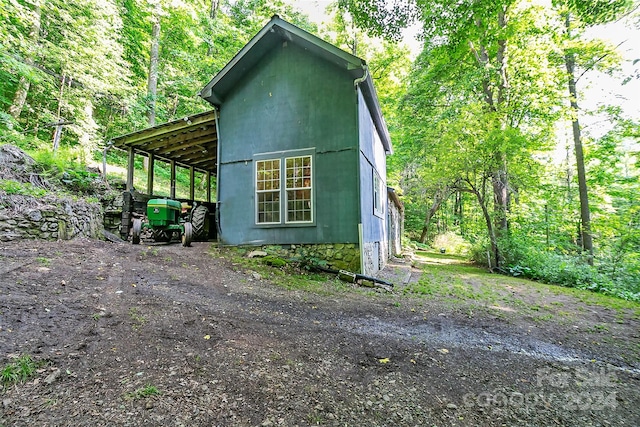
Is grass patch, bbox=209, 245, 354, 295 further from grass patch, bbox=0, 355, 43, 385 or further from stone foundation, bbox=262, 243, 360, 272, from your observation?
grass patch, bbox=0, 355, 43, 385


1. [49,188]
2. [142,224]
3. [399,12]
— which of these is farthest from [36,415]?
[399,12]

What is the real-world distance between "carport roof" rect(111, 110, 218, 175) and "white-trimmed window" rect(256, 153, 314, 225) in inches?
106

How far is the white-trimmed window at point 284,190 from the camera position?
768cm

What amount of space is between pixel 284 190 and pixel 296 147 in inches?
48.0

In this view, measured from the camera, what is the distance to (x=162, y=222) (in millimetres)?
8289

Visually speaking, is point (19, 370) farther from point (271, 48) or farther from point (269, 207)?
point (271, 48)

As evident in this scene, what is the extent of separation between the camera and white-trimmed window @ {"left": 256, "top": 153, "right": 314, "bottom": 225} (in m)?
7.68

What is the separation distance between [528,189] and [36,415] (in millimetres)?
15265

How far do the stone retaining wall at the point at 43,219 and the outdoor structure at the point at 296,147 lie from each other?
3222mm

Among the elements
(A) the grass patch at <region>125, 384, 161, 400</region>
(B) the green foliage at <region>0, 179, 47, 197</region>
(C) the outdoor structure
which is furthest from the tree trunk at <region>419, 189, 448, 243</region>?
(A) the grass patch at <region>125, 384, 161, 400</region>

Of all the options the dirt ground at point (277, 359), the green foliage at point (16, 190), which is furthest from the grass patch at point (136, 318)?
the green foliage at point (16, 190)

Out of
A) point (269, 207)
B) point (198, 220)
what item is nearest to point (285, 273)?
point (269, 207)

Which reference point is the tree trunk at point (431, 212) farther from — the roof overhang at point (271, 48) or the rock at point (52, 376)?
the rock at point (52, 376)

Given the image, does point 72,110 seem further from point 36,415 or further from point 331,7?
point 331,7
